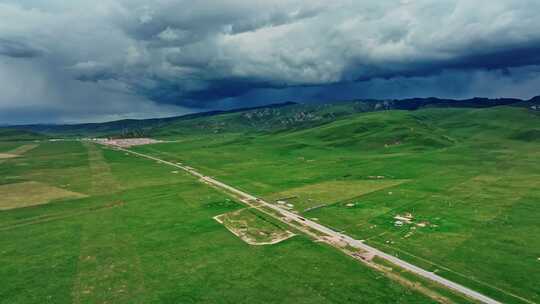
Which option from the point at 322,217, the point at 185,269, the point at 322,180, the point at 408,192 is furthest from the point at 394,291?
the point at 322,180

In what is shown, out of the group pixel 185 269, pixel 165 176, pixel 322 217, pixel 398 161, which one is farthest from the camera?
pixel 398 161

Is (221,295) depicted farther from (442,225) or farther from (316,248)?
(442,225)

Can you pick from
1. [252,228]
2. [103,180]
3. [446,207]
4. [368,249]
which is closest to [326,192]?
[446,207]

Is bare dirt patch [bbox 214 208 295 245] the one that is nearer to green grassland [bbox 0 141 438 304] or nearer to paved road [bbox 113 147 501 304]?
green grassland [bbox 0 141 438 304]

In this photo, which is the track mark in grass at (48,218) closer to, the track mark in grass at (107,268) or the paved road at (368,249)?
the track mark in grass at (107,268)

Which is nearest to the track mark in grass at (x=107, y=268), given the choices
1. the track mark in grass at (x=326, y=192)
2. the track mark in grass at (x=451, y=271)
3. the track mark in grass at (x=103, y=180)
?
the track mark in grass at (x=451, y=271)

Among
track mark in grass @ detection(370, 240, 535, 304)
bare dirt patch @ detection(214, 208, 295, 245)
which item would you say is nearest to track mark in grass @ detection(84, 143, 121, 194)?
bare dirt patch @ detection(214, 208, 295, 245)
